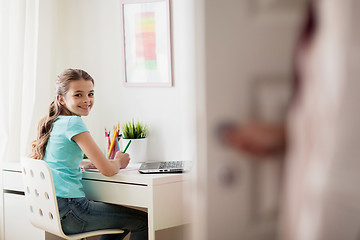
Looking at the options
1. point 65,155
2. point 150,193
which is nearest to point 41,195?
point 65,155

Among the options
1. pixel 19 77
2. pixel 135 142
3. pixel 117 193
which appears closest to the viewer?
pixel 117 193

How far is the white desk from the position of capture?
1910 mm

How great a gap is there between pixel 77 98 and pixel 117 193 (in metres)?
0.41

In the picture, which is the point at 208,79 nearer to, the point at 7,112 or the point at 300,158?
the point at 300,158

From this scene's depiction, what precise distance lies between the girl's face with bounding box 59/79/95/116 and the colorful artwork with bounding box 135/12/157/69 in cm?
36

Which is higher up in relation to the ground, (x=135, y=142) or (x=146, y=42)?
(x=146, y=42)

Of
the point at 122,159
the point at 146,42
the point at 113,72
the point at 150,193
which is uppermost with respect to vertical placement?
the point at 146,42

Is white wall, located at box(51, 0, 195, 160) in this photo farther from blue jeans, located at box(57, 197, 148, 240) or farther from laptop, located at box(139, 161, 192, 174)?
blue jeans, located at box(57, 197, 148, 240)

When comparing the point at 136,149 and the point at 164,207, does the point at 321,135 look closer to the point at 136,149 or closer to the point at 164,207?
the point at 164,207

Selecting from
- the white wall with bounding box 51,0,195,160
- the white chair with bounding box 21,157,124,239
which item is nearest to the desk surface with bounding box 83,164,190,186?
the white chair with bounding box 21,157,124,239

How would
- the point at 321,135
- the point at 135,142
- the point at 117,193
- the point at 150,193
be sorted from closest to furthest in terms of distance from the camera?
the point at 321,135 → the point at 150,193 → the point at 117,193 → the point at 135,142

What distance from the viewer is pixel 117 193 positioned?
2008 mm

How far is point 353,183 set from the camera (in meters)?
0.32

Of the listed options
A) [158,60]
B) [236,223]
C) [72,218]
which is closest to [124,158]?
[72,218]
